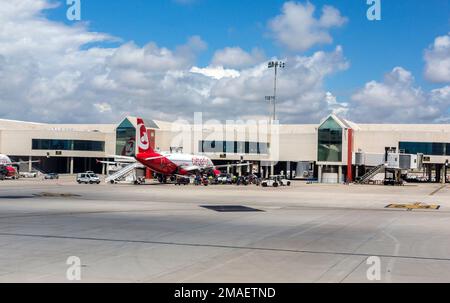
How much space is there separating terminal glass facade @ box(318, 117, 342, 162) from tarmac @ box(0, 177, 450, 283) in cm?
7987

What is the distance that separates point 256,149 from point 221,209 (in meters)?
93.8

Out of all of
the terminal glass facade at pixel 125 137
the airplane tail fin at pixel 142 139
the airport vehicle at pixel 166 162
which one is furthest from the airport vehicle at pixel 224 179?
the terminal glass facade at pixel 125 137

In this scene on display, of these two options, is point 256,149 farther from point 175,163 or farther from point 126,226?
point 126,226

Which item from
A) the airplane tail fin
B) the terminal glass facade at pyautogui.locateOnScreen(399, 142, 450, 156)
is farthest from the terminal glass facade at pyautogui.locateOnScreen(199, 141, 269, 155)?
the airplane tail fin

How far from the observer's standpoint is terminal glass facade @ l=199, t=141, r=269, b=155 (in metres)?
138

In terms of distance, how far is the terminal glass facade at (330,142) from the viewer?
122 m

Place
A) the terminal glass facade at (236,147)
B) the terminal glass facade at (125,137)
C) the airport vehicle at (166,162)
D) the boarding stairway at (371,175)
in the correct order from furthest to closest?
1. the terminal glass facade at (125,137)
2. the terminal glass facade at (236,147)
3. the boarding stairway at (371,175)
4. the airport vehicle at (166,162)

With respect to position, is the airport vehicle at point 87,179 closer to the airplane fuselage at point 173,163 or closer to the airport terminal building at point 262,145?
the airplane fuselage at point 173,163

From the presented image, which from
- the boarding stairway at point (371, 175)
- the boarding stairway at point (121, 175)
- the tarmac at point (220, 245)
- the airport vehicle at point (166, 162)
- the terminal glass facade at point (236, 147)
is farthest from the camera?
the terminal glass facade at point (236, 147)

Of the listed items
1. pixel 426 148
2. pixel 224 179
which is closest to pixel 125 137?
pixel 224 179

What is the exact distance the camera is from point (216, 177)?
10544 centimetres

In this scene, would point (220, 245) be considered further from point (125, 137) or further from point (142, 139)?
point (125, 137)

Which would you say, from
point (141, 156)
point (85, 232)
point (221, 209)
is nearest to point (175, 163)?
point (141, 156)

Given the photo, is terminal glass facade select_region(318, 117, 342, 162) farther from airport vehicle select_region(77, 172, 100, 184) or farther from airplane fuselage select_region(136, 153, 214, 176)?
airport vehicle select_region(77, 172, 100, 184)
